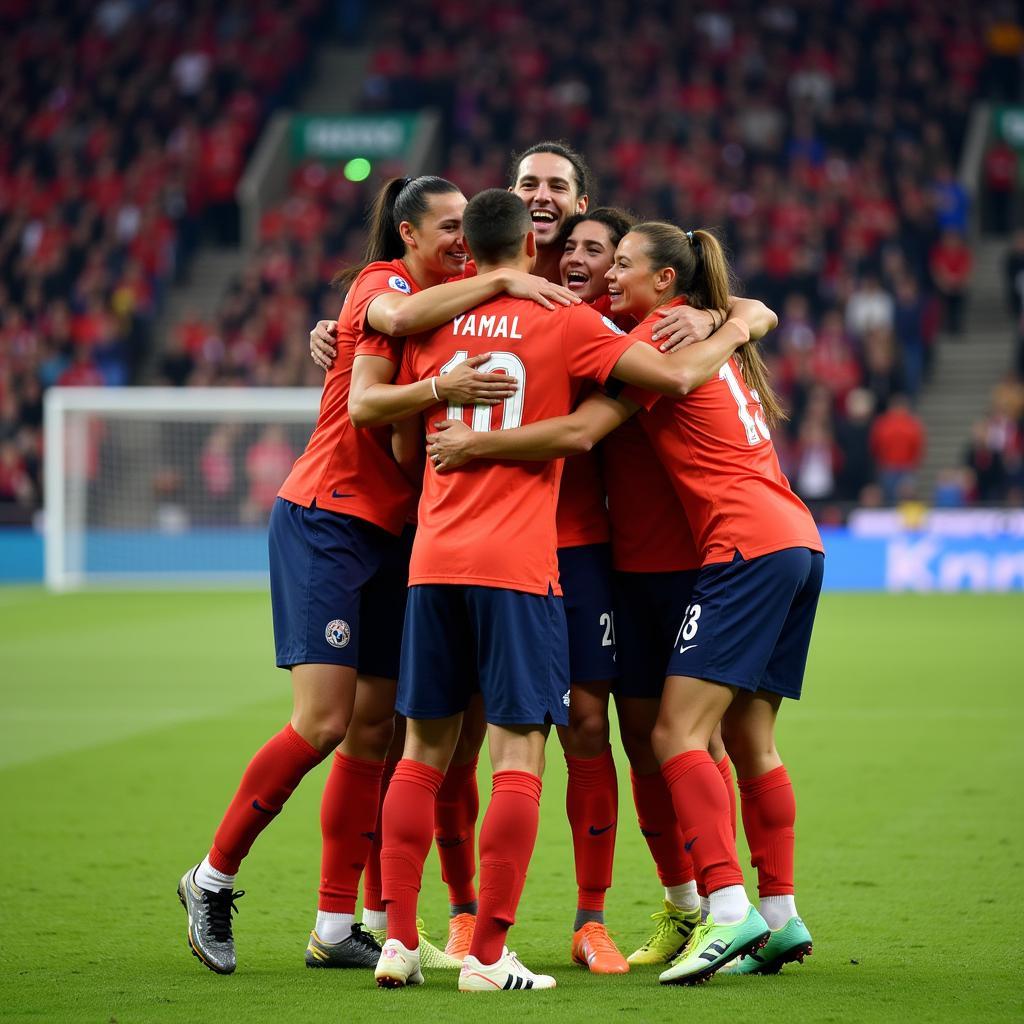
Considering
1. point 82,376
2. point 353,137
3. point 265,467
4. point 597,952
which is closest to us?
point 597,952

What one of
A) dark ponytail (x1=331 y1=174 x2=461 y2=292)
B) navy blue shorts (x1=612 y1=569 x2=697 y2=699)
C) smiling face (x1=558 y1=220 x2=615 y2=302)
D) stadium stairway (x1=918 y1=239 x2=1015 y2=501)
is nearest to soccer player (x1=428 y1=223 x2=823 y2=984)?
navy blue shorts (x1=612 y1=569 x2=697 y2=699)

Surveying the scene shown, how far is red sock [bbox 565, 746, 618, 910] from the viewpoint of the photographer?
5.00 m

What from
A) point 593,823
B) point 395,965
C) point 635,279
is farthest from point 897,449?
point 395,965

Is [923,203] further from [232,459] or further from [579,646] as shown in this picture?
[579,646]

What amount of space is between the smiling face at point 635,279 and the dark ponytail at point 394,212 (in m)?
0.56

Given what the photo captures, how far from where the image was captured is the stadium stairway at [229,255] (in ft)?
87.9

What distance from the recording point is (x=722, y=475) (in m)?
4.85

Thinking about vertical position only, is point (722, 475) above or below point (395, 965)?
above

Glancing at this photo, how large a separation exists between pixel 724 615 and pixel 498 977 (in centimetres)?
121

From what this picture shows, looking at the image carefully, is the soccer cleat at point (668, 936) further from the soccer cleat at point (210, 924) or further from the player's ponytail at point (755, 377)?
the player's ponytail at point (755, 377)

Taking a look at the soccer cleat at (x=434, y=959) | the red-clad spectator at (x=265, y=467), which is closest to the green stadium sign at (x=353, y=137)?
the red-clad spectator at (x=265, y=467)

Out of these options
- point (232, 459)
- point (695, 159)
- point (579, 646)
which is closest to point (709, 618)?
point (579, 646)

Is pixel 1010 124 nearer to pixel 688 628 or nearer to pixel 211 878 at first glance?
pixel 688 628

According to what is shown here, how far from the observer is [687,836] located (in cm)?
467
